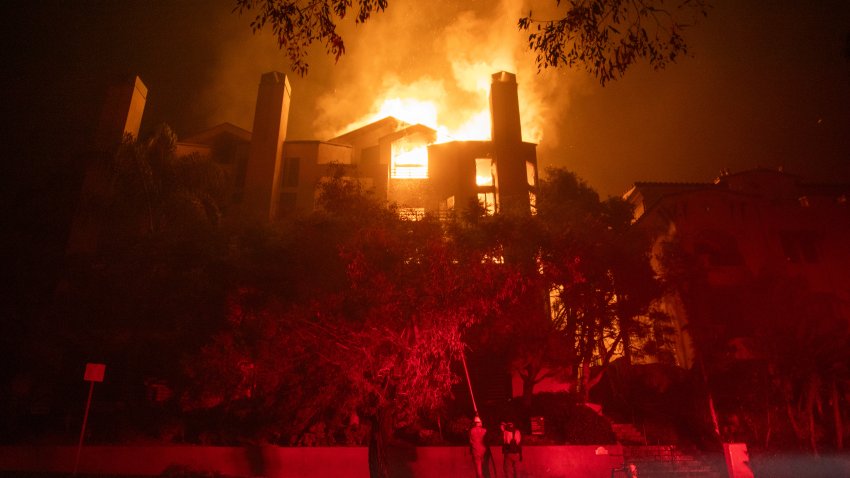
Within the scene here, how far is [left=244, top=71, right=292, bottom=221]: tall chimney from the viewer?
35125 millimetres

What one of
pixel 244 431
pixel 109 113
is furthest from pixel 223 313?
pixel 109 113

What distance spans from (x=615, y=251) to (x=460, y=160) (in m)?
17.8

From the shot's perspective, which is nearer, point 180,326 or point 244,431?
point 244,431

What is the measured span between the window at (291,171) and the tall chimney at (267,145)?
2.26 ft

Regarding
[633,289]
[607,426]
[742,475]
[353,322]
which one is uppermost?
[633,289]

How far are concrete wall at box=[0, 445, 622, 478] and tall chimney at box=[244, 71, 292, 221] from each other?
19237 mm

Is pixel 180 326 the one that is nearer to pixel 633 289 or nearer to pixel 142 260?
pixel 142 260

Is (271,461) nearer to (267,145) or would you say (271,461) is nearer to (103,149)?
(103,149)

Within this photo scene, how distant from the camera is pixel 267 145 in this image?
120ft

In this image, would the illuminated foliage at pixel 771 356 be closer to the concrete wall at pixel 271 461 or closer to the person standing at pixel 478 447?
the concrete wall at pixel 271 461

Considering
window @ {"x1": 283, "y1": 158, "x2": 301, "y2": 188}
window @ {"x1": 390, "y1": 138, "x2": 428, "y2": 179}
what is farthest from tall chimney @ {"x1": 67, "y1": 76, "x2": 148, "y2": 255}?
window @ {"x1": 390, "y1": 138, "x2": 428, "y2": 179}

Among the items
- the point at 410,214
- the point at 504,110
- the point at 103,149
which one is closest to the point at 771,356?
the point at 410,214

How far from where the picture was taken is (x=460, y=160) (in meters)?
38.1

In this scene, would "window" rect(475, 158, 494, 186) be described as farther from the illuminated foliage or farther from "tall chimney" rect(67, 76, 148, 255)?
"tall chimney" rect(67, 76, 148, 255)
